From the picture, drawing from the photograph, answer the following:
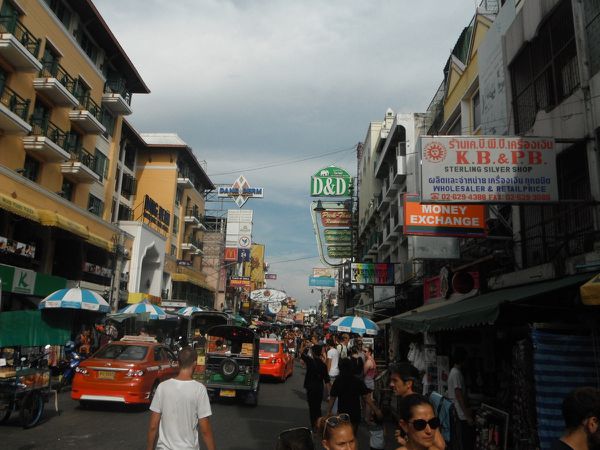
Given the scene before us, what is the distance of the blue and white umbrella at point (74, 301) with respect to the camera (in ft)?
52.2

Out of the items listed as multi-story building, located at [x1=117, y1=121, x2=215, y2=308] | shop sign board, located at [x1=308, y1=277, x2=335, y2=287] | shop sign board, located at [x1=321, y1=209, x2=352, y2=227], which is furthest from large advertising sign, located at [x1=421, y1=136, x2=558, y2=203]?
shop sign board, located at [x1=308, y1=277, x2=335, y2=287]

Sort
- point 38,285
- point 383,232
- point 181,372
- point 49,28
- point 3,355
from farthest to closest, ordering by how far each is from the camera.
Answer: point 383,232
point 49,28
point 38,285
point 3,355
point 181,372

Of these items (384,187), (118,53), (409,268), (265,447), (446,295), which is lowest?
(265,447)

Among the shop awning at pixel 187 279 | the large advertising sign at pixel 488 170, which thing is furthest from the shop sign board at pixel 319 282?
the large advertising sign at pixel 488 170

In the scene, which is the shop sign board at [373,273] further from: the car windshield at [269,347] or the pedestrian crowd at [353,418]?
the pedestrian crowd at [353,418]

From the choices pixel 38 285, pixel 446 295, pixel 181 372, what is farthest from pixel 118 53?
pixel 181 372

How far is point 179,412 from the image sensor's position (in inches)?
179

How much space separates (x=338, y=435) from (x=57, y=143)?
24851mm

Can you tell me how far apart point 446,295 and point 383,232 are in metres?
17.2

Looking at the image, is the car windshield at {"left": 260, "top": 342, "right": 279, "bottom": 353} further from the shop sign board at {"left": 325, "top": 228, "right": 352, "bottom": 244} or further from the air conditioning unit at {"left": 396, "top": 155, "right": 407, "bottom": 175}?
the shop sign board at {"left": 325, "top": 228, "right": 352, "bottom": 244}

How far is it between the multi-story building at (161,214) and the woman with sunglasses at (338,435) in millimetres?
30240

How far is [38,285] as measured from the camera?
67.6 feet

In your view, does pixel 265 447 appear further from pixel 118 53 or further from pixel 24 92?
pixel 118 53

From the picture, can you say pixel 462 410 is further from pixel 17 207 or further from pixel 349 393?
pixel 17 207
